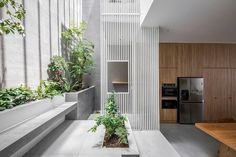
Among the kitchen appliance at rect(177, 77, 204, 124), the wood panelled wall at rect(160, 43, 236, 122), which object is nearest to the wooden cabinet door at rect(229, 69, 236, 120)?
the wood panelled wall at rect(160, 43, 236, 122)

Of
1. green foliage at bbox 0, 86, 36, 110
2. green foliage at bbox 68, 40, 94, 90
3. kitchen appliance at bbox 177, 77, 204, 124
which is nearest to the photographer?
green foliage at bbox 0, 86, 36, 110

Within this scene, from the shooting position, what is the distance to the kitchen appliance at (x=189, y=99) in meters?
6.28

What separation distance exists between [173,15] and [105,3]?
1.99m

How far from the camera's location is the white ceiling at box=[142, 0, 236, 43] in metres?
3.02

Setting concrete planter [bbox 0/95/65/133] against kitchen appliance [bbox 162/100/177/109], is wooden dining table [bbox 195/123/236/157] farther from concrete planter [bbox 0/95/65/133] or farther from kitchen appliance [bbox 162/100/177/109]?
kitchen appliance [bbox 162/100/177/109]

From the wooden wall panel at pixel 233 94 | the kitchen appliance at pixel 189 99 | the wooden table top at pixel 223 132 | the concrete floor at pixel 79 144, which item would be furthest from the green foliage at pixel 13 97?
the wooden wall panel at pixel 233 94

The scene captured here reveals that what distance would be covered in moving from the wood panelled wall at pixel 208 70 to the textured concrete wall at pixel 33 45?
3731 mm

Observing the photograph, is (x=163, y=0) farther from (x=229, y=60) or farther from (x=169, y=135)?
(x=229, y=60)

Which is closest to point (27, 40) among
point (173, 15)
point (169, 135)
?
point (173, 15)

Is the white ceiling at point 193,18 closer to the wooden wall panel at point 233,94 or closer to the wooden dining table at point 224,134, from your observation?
the wooden wall panel at point 233,94

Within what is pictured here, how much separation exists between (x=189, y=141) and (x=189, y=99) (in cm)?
205

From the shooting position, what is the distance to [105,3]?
4754 mm

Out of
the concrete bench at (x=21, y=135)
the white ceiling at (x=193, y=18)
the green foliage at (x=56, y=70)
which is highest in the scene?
the white ceiling at (x=193, y=18)

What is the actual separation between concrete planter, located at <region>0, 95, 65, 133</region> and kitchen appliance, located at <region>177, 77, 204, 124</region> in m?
4.53
